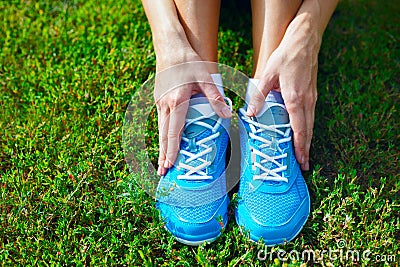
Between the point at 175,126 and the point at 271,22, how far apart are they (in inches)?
24.8

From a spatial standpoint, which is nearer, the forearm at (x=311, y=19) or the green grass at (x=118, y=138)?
the green grass at (x=118, y=138)

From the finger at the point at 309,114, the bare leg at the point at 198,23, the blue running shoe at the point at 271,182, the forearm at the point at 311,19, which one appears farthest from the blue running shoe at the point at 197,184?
the forearm at the point at 311,19

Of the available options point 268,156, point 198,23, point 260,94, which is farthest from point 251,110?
point 198,23

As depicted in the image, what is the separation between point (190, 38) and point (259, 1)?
0.36 m

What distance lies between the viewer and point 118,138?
2449 millimetres

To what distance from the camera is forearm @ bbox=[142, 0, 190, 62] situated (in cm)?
218

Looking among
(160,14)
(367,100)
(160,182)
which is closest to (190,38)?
(160,14)

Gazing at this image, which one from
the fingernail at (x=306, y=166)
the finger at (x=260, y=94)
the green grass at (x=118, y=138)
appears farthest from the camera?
the fingernail at (x=306, y=166)

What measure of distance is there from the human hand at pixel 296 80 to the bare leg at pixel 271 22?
43mm

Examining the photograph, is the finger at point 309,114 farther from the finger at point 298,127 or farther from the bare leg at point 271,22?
the bare leg at point 271,22

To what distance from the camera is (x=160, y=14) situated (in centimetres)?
226

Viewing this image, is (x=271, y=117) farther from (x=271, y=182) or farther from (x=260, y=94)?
(x=271, y=182)

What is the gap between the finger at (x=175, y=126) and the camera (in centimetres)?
215

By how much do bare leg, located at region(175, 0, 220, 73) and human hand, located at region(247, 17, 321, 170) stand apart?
0.89 feet
